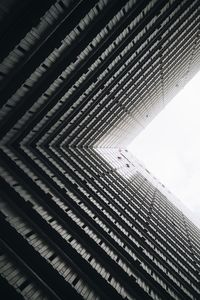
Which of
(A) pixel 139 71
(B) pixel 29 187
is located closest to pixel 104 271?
(B) pixel 29 187

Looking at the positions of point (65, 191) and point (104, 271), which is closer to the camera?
point (104, 271)

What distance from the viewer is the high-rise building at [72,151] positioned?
18062 mm

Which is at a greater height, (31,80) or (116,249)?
(31,80)

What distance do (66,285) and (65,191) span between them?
1267 centimetres

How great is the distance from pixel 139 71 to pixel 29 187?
24.6m

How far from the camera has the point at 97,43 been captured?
24.3 m

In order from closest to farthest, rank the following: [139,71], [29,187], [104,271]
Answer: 1. [104,271]
2. [29,187]
3. [139,71]

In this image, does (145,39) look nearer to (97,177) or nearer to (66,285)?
(97,177)

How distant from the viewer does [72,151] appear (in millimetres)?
44125

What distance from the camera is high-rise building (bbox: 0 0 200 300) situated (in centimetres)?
1806

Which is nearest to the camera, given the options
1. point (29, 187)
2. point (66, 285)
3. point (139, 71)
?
point (66, 285)

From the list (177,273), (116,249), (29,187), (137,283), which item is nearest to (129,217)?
(177,273)

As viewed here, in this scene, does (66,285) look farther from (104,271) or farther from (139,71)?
(139,71)

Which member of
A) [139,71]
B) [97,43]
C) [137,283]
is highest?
[139,71]
